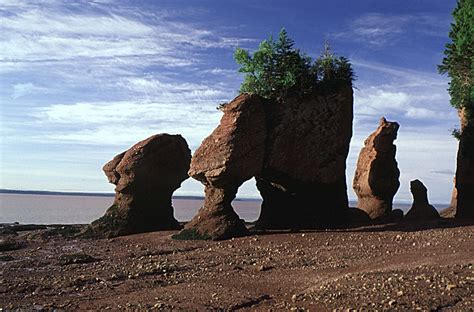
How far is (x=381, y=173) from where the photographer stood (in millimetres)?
34875

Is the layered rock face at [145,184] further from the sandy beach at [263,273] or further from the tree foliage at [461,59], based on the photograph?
the tree foliage at [461,59]

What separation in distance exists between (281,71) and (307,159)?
527 centimetres

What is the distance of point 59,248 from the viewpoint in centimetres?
2861

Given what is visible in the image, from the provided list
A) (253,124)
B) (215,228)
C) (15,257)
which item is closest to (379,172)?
(253,124)

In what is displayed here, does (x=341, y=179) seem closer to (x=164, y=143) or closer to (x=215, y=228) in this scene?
(x=215, y=228)

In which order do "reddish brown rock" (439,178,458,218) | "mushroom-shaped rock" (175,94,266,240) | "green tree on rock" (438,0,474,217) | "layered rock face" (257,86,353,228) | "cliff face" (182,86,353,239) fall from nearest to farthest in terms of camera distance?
"mushroom-shaped rock" (175,94,266,240), "cliff face" (182,86,353,239), "layered rock face" (257,86,353,228), "green tree on rock" (438,0,474,217), "reddish brown rock" (439,178,458,218)

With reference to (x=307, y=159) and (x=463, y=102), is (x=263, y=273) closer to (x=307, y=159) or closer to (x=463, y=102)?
(x=307, y=159)

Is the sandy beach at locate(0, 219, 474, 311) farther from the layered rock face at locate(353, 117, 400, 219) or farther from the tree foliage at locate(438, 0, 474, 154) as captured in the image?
→ the tree foliage at locate(438, 0, 474, 154)

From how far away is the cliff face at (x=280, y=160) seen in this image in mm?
27281

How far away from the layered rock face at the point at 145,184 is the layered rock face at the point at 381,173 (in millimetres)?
12154

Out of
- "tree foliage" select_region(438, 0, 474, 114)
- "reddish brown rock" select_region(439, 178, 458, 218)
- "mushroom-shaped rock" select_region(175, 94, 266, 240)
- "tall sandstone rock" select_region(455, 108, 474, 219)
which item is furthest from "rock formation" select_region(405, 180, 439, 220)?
"mushroom-shaped rock" select_region(175, 94, 266, 240)

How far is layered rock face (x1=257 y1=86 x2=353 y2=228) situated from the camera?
29297 millimetres

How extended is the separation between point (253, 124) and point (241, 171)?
8.60ft

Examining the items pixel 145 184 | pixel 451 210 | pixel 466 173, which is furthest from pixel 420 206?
pixel 145 184
